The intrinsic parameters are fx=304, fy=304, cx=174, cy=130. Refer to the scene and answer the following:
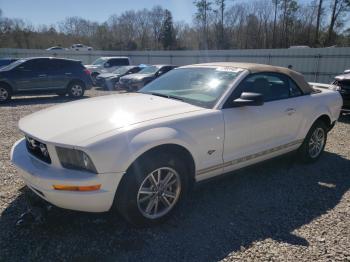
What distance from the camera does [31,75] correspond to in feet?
39.1

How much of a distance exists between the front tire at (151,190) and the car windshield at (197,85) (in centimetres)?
89

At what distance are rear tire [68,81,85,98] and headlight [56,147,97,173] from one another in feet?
36.1

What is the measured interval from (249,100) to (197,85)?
765 mm

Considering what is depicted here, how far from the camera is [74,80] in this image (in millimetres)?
13000

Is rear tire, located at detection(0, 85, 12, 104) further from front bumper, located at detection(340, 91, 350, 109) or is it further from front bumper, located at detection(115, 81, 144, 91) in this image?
front bumper, located at detection(340, 91, 350, 109)

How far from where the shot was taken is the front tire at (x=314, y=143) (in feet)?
15.8

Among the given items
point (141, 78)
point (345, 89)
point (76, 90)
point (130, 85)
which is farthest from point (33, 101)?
point (345, 89)

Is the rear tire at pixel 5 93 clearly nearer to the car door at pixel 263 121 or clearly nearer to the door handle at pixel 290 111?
the car door at pixel 263 121

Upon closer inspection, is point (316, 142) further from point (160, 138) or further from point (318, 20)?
point (318, 20)

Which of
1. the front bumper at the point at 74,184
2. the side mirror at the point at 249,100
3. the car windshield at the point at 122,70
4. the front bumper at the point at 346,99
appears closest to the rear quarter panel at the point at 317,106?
the side mirror at the point at 249,100

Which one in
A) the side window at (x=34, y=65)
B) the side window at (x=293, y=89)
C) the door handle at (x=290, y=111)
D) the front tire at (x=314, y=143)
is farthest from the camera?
the side window at (x=34, y=65)

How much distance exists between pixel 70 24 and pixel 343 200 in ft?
277

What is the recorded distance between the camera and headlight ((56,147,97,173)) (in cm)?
259

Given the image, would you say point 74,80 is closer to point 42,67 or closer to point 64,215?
point 42,67
